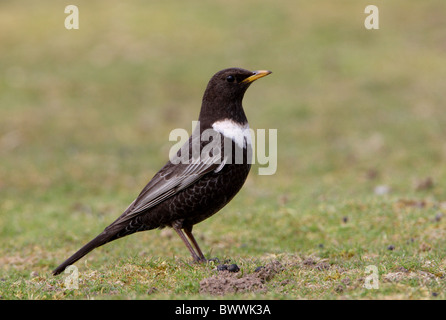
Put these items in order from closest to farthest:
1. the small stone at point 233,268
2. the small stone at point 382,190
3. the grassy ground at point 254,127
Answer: the small stone at point 233,268
the grassy ground at point 254,127
the small stone at point 382,190

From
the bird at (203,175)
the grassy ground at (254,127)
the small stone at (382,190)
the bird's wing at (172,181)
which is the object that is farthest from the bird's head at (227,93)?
the small stone at (382,190)

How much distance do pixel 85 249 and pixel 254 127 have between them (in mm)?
9511

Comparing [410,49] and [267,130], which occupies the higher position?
[410,49]

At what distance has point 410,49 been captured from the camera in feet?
69.8

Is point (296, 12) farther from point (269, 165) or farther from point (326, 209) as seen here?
point (326, 209)

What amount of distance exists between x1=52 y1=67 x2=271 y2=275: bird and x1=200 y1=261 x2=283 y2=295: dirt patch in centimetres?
93

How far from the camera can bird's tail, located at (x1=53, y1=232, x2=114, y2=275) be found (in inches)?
259

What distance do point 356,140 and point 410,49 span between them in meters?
7.98

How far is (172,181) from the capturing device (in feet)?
22.1

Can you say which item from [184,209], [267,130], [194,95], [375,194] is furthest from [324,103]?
[184,209]

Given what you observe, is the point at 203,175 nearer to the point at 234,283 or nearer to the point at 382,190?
the point at 234,283

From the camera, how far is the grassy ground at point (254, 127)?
Result: 649cm

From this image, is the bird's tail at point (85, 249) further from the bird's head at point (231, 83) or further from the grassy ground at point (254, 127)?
the bird's head at point (231, 83)
